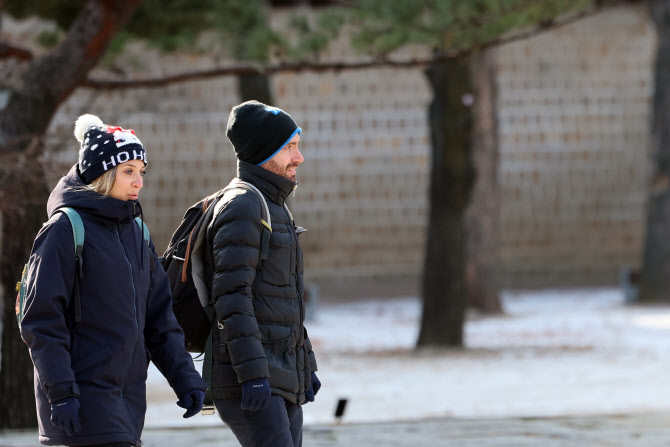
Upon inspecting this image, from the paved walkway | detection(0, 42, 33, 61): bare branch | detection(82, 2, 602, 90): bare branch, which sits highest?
detection(0, 42, 33, 61): bare branch

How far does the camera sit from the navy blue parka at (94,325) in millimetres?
3307

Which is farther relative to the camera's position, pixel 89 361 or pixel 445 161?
pixel 445 161

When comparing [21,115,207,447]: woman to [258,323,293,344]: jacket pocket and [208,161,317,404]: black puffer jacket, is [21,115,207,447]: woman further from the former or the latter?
[258,323,293,344]: jacket pocket

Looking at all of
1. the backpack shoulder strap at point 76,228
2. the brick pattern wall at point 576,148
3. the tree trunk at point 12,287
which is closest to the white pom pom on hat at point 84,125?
the backpack shoulder strap at point 76,228

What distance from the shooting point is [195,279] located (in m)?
3.88

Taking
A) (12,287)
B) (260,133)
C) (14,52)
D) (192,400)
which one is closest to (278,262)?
(260,133)

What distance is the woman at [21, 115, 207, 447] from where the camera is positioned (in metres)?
3.30

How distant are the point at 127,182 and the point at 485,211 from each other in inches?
522

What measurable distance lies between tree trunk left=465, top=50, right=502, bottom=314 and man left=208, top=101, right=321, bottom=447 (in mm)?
11717

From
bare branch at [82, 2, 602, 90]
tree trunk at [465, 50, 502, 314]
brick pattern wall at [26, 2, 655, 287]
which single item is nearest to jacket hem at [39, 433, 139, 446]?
bare branch at [82, 2, 602, 90]

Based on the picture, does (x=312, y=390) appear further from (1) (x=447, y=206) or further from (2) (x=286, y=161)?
(1) (x=447, y=206)

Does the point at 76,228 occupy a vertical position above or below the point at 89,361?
above

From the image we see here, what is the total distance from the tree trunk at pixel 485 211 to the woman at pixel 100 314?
1220 centimetres

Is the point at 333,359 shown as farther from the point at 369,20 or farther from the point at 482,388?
the point at 369,20
